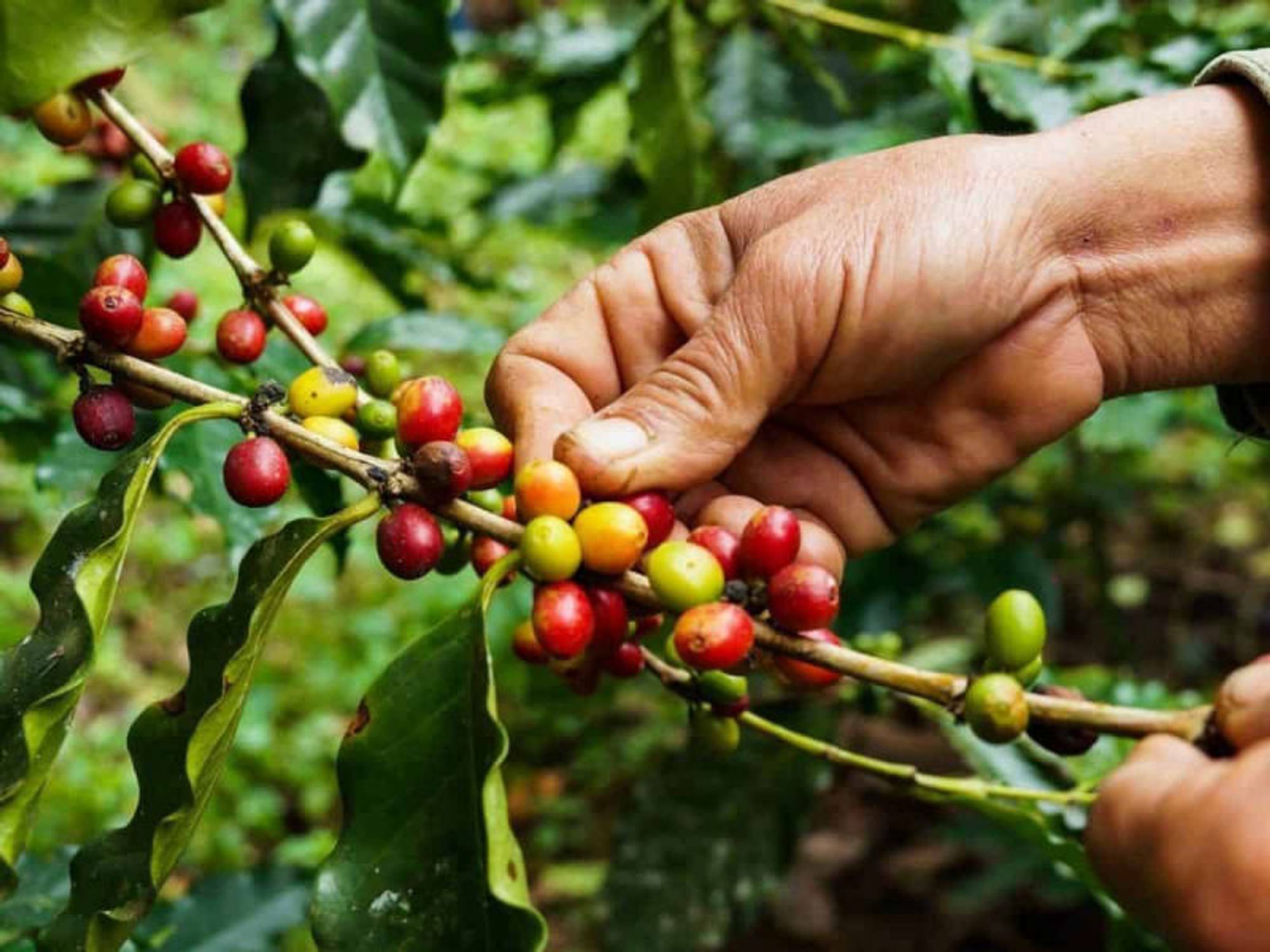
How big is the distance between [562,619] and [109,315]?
563mm

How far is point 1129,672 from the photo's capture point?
372cm

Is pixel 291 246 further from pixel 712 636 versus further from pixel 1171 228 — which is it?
pixel 1171 228

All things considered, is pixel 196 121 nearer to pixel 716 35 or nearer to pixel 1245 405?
pixel 716 35

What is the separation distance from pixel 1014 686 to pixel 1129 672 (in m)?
2.83

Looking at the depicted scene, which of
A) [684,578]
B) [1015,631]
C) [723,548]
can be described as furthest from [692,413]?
[1015,631]

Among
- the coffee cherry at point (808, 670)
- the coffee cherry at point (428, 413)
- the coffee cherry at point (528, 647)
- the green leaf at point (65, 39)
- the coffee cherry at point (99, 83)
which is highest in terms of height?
the green leaf at point (65, 39)

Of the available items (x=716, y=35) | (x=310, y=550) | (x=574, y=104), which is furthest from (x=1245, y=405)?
(x=716, y=35)

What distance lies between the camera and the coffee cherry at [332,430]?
1.32 m

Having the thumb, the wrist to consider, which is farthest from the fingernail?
the wrist

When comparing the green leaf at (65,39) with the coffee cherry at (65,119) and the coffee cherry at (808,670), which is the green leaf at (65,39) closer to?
the coffee cherry at (65,119)

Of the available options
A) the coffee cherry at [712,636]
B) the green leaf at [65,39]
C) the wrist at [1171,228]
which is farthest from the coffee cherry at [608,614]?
the wrist at [1171,228]

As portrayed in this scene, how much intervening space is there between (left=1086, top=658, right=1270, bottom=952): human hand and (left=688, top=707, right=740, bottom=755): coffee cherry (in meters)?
0.48

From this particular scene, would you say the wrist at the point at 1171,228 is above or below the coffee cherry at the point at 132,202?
below

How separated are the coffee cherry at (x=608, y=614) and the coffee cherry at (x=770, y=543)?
140 mm
